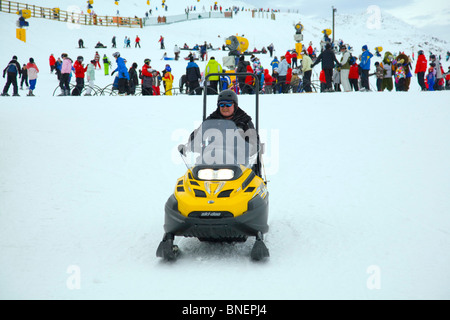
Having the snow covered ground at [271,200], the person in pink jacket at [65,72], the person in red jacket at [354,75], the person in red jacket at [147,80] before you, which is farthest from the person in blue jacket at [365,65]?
the person in pink jacket at [65,72]

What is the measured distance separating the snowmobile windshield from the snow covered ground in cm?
94

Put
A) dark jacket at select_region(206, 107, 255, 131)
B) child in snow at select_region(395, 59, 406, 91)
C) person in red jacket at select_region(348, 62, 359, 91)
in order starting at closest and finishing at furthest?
dark jacket at select_region(206, 107, 255, 131), person in red jacket at select_region(348, 62, 359, 91), child in snow at select_region(395, 59, 406, 91)

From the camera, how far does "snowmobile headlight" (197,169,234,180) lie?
4.67 meters

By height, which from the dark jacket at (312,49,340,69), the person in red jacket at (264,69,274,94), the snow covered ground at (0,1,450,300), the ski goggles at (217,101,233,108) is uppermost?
the dark jacket at (312,49,340,69)

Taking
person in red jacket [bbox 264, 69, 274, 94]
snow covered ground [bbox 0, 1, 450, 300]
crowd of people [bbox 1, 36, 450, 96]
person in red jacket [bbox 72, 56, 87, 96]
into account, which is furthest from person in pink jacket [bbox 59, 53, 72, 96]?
person in red jacket [bbox 264, 69, 274, 94]

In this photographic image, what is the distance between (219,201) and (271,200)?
10.1ft

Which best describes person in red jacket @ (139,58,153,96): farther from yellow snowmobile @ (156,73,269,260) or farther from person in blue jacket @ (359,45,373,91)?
yellow snowmobile @ (156,73,269,260)

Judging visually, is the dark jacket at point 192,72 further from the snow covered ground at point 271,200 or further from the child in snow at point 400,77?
the child in snow at point 400,77

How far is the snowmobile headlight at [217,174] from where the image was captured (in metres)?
4.67

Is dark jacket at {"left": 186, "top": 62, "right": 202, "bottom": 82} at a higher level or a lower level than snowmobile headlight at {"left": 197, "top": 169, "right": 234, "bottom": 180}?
higher

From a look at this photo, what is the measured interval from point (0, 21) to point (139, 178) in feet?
110

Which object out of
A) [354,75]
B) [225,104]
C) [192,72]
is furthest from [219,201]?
[354,75]
